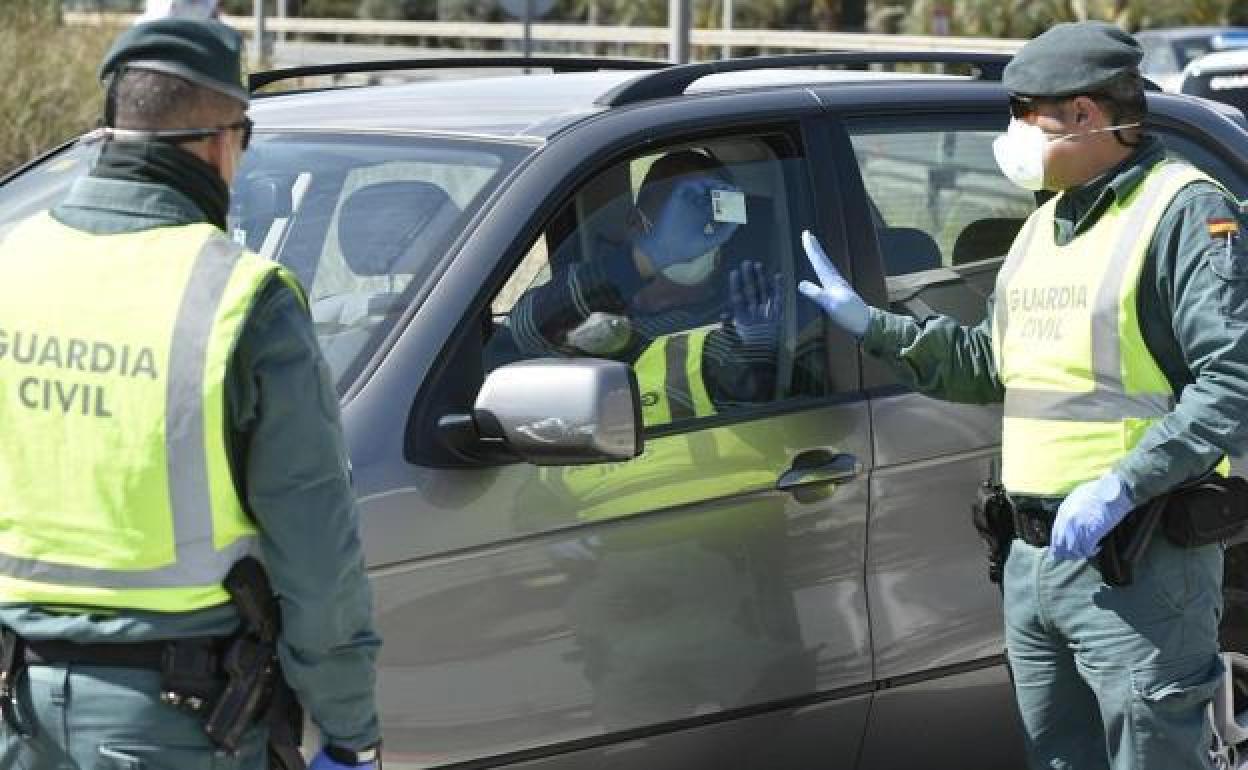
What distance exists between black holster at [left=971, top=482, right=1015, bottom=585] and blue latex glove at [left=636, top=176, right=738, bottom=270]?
0.73m

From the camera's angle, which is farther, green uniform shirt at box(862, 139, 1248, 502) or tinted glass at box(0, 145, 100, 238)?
tinted glass at box(0, 145, 100, 238)

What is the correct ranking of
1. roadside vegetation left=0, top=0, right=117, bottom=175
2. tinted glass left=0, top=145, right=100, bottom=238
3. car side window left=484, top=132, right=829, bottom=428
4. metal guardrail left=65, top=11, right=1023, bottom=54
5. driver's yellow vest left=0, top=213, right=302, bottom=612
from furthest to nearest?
metal guardrail left=65, top=11, right=1023, bottom=54 < roadside vegetation left=0, top=0, right=117, bottom=175 < tinted glass left=0, top=145, right=100, bottom=238 < car side window left=484, top=132, right=829, bottom=428 < driver's yellow vest left=0, top=213, right=302, bottom=612

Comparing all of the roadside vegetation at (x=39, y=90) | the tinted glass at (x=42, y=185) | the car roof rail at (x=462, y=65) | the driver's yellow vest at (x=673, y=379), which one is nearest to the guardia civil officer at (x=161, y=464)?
the driver's yellow vest at (x=673, y=379)

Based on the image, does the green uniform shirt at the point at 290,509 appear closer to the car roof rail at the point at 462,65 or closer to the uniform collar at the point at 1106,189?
the uniform collar at the point at 1106,189

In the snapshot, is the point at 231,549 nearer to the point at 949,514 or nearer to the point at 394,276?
the point at 394,276

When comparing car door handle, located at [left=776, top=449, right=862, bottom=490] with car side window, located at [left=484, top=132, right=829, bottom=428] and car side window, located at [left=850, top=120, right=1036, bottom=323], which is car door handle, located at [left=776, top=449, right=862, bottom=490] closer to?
car side window, located at [left=484, top=132, right=829, bottom=428]

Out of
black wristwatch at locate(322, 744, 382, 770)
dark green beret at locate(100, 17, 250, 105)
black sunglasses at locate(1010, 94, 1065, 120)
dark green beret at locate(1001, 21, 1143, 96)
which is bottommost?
black wristwatch at locate(322, 744, 382, 770)

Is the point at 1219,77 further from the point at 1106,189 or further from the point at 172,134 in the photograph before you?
the point at 172,134

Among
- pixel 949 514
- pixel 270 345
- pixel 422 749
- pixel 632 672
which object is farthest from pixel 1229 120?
pixel 270 345

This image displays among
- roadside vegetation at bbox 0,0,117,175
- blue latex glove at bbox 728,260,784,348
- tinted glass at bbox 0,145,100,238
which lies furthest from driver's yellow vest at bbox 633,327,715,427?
roadside vegetation at bbox 0,0,117,175

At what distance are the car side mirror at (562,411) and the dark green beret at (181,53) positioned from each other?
899mm

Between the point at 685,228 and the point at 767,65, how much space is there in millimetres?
848

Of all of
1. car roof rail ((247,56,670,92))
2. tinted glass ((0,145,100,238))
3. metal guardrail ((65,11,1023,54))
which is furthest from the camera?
metal guardrail ((65,11,1023,54))

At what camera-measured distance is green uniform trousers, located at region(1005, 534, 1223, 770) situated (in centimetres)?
365
